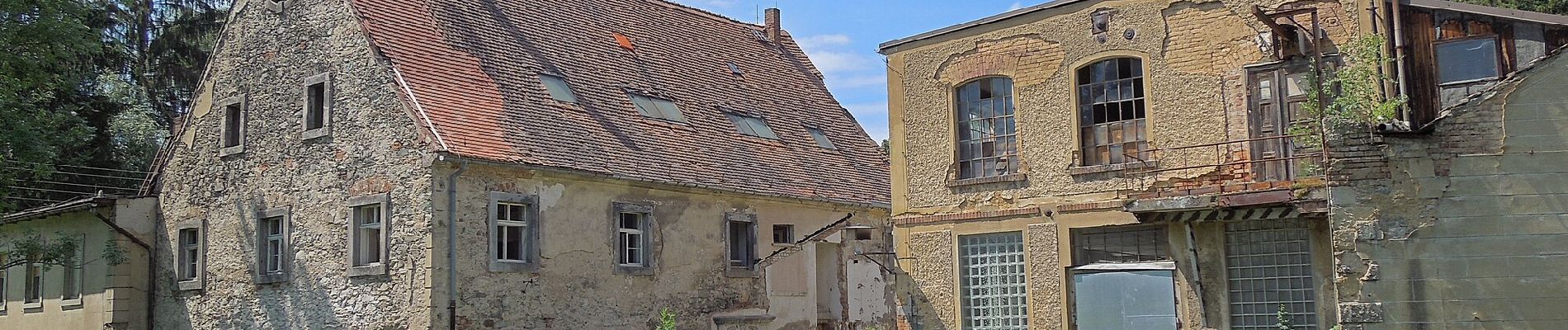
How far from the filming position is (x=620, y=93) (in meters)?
23.2

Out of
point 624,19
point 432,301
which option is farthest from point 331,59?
point 624,19

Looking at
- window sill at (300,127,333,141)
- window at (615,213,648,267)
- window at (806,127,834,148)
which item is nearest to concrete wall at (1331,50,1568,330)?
window at (615,213,648,267)

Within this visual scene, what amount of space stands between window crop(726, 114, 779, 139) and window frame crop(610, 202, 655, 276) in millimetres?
4594

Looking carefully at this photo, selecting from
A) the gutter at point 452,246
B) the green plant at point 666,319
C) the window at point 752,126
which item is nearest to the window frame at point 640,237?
the green plant at point 666,319

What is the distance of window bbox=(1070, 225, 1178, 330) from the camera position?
14.7 meters

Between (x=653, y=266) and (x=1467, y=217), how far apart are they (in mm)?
12092

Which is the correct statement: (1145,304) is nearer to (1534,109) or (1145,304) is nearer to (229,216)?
(1534,109)

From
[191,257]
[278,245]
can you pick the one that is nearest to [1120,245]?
[278,245]

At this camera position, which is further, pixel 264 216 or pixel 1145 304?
pixel 264 216

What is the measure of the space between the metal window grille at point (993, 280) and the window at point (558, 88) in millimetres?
8390

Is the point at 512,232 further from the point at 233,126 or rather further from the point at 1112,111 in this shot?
the point at 1112,111

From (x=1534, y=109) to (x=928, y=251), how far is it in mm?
6865

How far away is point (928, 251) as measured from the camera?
1638 cm

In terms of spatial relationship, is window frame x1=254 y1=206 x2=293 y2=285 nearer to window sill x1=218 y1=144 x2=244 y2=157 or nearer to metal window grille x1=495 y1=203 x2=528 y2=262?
window sill x1=218 y1=144 x2=244 y2=157
